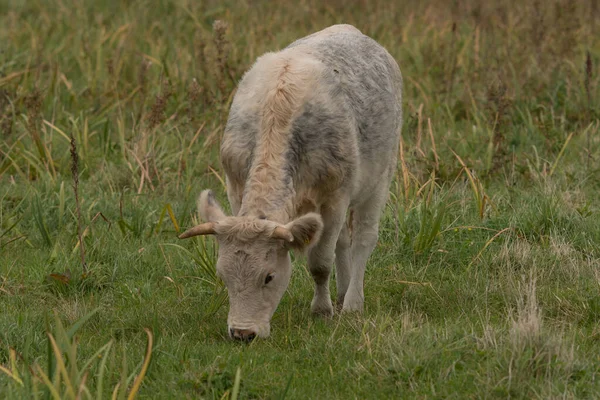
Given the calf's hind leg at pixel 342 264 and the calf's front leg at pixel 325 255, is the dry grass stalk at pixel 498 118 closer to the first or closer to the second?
the calf's hind leg at pixel 342 264

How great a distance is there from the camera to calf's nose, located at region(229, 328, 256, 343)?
535cm

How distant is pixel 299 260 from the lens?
6875mm

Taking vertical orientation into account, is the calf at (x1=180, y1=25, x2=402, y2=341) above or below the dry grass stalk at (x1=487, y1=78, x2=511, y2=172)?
above

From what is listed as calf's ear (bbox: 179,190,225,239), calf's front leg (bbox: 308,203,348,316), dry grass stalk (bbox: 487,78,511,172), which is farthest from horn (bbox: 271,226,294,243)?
dry grass stalk (bbox: 487,78,511,172)

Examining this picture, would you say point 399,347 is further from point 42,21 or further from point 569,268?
point 42,21

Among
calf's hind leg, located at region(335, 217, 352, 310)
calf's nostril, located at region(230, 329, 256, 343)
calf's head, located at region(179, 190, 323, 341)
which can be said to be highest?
calf's head, located at region(179, 190, 323, 341)

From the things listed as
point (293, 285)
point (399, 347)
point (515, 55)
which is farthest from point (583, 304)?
point (515, 55)

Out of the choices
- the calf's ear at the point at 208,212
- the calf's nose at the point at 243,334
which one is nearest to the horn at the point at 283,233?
the calf's ear at the point at 208,212

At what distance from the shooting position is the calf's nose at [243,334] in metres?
5.35

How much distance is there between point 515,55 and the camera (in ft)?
35.6

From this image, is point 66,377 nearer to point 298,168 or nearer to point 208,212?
point 208,212

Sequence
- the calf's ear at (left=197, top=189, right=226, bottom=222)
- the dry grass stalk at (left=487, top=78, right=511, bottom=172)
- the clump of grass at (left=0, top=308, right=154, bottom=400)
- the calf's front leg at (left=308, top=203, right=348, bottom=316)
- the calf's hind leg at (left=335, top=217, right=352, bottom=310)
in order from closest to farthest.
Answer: the clump of grass at (left=0, top=308, right=154, bottom=400)
the calf's ear at (left=197, top=189, right=226, bottom=222)
the calf's front leg at (left=308, top=203, right=348, bottom=316)
the calf's hind leg at (left=335, top=217, right=352, bottom=310)
the dry grass stalk at (left=487, top=78, right=511, bottom=172)

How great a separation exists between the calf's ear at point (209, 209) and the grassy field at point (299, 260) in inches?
27.0

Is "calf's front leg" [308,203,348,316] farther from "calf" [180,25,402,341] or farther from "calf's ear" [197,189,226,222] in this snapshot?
"calf's ear" [197,189,226,222]
